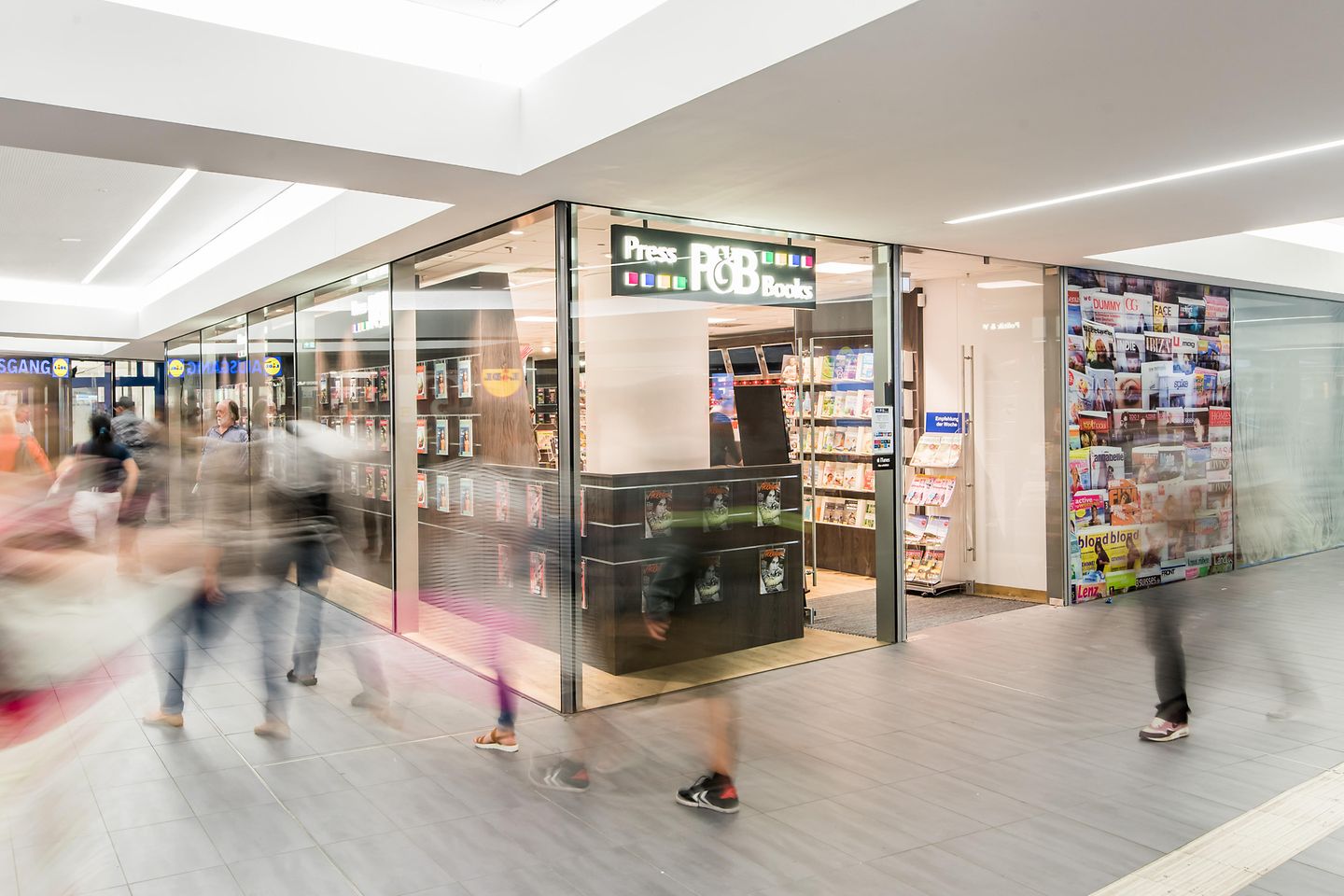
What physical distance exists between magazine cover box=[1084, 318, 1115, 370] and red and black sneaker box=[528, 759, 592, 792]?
5.85m

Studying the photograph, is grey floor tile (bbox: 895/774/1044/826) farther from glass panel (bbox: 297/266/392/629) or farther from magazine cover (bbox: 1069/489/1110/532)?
glass panel (bbox: 297/266/392/629)

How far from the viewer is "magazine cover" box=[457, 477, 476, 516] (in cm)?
635

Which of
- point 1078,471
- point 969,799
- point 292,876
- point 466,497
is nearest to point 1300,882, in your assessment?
point 969,799

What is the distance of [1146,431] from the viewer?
8.55 metres

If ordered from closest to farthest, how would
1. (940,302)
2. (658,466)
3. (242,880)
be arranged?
(242,880), (658,466), (940,302)

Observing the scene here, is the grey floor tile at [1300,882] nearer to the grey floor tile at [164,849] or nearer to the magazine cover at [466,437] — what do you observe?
the grey floor tile at [164,849]

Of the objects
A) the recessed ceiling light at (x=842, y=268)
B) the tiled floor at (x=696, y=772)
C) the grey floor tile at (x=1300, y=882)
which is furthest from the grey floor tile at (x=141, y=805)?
Result: the recessed ceiling light at (x=842, y=268)

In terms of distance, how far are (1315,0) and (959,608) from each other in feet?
19.2

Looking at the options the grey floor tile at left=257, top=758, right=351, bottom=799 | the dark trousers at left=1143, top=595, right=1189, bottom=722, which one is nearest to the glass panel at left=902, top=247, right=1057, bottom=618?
the dark trousers at left=1143, top=595, right=1189, bottom=722

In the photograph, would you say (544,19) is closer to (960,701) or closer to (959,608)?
(960,701)

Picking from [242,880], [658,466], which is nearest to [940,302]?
[658,466]

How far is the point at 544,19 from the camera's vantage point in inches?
169

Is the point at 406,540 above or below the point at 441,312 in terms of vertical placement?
below

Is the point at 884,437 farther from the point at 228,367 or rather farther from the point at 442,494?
the point at 228,367
